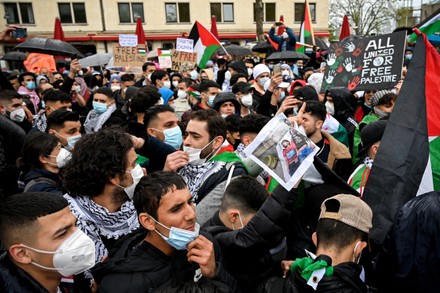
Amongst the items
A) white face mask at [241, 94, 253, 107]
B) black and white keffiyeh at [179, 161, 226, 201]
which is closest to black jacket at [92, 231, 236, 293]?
black and white keffiyeh at [179, 161, 226, 201]

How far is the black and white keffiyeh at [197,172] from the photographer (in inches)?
113

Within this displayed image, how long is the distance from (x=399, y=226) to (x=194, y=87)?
588cm

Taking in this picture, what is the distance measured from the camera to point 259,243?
1.86 meters

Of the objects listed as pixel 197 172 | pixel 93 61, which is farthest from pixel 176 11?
pixel 197 172

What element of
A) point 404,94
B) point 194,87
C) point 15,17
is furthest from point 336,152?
point 15,17

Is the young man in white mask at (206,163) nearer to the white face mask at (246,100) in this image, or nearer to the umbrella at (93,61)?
the white face mask at (246,100)

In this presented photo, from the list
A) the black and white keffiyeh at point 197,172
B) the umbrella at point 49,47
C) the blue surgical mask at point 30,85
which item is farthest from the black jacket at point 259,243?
the blue surgical mask at point 30,85

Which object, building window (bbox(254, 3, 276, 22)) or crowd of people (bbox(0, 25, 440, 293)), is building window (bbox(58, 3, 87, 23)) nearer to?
building window (bbox(254, 3, 276, 22))

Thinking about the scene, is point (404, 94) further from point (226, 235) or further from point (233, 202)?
point (226, 235)

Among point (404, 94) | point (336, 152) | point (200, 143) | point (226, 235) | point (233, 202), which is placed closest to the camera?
point (226, 235)

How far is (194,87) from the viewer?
24.2ft

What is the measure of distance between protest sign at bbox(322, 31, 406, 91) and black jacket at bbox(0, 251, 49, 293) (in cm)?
367

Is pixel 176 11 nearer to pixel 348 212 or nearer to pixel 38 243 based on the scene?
pixel 38 243

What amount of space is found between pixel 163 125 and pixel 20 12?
3633cm
